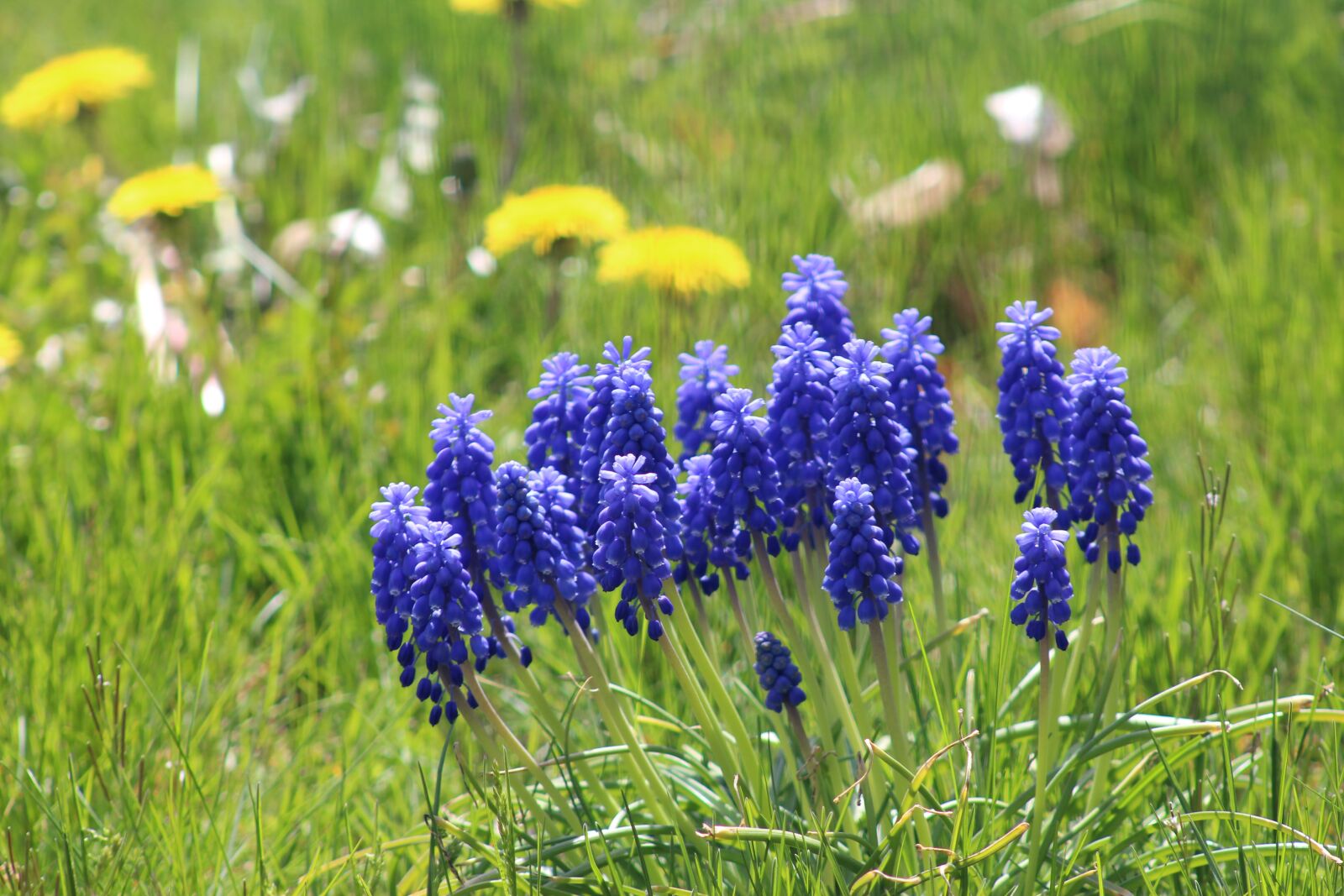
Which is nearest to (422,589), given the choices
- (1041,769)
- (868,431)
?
(868,431)

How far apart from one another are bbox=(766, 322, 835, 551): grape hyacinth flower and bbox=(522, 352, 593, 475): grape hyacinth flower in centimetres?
36

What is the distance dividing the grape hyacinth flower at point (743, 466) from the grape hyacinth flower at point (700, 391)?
0.16 meters

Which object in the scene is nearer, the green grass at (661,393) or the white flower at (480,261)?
the green grass at (661,393)

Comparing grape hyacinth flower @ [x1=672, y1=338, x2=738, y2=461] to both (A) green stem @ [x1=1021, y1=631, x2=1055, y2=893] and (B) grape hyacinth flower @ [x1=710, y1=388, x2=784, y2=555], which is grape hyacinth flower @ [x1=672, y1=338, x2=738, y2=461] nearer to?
(B) grape hyacinth flower @ [x1=710, y1=388, x2=784, y2=555]

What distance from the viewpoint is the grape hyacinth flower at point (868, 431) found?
199 centimetres

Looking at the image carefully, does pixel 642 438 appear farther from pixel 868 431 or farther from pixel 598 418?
pixel 868 431

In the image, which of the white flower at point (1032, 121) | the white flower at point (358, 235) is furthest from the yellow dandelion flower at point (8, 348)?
the white flower at point (1032, 121)

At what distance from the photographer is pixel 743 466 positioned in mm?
2049

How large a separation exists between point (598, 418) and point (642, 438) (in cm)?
12

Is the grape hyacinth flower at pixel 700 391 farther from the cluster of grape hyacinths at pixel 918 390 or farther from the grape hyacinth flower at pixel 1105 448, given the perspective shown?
the grape hyacinth flower at pixel 1105 448

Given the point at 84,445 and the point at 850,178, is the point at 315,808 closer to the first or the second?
the point at 84,445

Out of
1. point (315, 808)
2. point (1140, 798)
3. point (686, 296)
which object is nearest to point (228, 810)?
point (315, 808)

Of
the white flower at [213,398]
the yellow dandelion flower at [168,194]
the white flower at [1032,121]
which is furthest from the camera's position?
the white flower at [1032,121]

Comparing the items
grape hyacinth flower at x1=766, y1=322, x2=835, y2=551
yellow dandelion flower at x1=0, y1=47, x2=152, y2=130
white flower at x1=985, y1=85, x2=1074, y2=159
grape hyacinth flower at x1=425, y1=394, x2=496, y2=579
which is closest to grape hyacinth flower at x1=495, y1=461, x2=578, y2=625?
grape hyacinth flower at x1=425, y1=394, x2=496, y2=579
